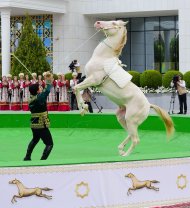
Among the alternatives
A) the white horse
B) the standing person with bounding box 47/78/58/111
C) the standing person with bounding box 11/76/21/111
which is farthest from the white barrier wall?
the standing person with bounding box 11/76/21/111

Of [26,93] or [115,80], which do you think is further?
[26,93]

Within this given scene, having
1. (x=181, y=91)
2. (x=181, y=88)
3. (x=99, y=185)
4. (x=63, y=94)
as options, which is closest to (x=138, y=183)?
(x=99, y=185)

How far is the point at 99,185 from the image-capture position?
9.05m

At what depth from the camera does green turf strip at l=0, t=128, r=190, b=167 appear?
14.1 m

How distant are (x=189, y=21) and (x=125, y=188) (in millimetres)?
27814

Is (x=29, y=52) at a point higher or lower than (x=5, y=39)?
lower

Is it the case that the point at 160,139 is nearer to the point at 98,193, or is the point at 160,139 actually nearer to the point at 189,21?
the point at 98,193

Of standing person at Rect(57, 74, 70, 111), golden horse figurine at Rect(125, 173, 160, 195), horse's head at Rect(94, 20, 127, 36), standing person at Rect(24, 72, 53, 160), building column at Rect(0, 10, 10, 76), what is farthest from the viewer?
building column at Rect(0, 10, 10, 76)

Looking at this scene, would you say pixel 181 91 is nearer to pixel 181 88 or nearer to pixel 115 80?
pixel 181 88

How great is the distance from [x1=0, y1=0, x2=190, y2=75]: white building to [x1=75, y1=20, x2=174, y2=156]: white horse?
72.6 feet

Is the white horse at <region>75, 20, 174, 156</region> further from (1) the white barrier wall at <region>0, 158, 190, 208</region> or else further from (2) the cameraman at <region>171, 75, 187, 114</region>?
(2) the cameraman at <region>171, 75, 187, 114</region>

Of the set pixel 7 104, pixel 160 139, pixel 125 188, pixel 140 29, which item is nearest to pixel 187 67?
pixel 140 29

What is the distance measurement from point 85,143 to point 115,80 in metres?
4.27

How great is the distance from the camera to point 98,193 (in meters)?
9.04
